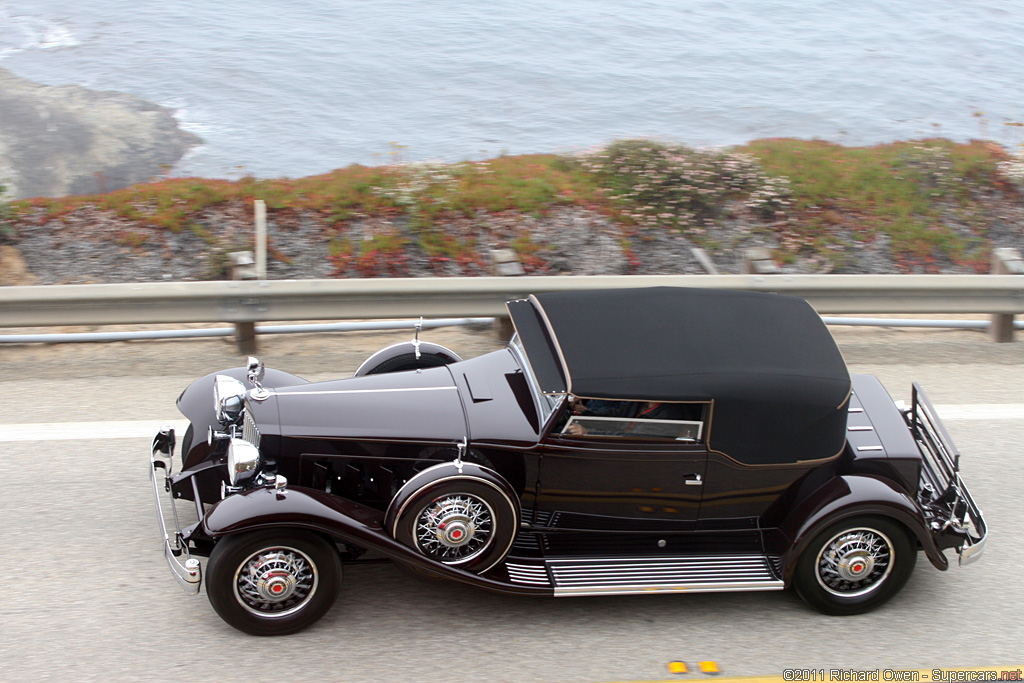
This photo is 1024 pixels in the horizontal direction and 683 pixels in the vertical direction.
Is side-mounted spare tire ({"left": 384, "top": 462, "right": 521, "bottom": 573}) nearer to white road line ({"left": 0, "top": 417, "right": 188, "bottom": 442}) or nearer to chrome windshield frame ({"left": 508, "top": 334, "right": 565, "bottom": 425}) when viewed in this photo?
chrome windshield frame ({"left": 508, "top": 334, "right": 565, "bottom": 425})

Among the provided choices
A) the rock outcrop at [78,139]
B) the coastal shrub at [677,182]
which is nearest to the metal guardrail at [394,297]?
the coastal shrub at [677,182]

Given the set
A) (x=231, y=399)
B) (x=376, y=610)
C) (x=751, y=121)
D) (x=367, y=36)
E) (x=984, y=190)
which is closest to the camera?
(x=376, y=610)

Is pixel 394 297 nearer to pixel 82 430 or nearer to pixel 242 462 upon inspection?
pixel 82 430

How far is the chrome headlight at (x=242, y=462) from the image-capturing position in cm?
433

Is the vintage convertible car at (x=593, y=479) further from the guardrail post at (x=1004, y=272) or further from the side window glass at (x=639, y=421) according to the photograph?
the guardrail post at (x=1004, y=272)

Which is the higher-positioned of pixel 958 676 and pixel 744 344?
pixel 744 344

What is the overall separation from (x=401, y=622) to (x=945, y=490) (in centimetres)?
299

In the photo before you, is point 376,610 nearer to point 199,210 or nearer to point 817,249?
point 199,210

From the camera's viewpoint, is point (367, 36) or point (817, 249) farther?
point (367, 36)

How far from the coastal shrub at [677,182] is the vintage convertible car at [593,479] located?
19.0 feet

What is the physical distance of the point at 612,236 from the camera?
1000 centimetres

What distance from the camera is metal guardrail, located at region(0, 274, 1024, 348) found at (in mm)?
7129

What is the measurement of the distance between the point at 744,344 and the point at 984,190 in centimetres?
893

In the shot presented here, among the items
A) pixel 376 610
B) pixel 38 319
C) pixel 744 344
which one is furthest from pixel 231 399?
pixel 38 319
